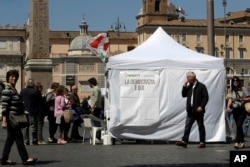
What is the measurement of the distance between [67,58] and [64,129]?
8716 cm

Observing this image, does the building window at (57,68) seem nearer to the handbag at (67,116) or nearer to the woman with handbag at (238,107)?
the handbag at (67,116)

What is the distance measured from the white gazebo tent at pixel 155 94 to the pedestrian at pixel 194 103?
4.13 ft

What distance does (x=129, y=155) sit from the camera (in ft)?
41.4

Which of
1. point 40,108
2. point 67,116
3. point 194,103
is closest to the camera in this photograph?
point 194,103

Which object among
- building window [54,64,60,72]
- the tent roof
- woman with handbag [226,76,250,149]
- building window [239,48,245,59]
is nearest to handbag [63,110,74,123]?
the tent roof

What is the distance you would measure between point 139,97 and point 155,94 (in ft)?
1.16

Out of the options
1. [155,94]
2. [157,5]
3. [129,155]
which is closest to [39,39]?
[155,94]

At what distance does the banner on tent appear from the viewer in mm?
15609

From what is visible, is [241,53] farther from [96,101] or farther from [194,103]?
[194,103]

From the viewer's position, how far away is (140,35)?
112 m

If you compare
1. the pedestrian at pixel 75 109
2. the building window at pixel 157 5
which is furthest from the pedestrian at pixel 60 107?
the building window at pixel 157 5

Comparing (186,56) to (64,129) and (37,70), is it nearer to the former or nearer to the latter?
(64,129)

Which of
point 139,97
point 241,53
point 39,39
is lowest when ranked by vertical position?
point 139,97

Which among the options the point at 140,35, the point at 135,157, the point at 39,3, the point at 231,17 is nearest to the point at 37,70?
the point at 39,3
